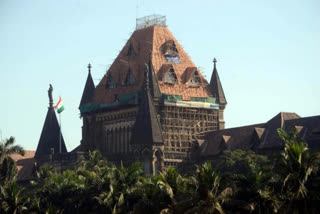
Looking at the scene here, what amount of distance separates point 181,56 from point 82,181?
5151 cm

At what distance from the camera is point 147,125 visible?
132 meters

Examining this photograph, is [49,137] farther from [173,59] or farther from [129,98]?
[173,59]

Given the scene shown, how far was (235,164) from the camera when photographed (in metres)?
120

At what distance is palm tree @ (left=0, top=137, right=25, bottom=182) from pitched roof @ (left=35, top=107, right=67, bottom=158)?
29.0m

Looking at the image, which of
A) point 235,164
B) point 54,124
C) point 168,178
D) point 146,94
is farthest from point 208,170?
point 54,124

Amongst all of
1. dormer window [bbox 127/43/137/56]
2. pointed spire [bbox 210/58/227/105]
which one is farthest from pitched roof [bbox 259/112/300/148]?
dormer window [bbox 127/43/137/56]

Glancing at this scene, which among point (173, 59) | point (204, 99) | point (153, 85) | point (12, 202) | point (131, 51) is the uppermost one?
point (131, 51)

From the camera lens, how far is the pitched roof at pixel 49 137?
15325 cm

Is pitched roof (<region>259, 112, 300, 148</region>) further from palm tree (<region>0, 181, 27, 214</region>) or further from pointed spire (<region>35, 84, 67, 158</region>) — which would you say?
palm tree (<region>0, 181, 27, 214</region>)

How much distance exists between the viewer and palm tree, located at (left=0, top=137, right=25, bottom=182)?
120312 mm

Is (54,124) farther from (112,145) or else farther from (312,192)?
(312,192)

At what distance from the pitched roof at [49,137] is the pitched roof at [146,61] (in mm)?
11328

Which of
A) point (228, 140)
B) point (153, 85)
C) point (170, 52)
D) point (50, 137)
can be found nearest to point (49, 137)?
point (50, 137)

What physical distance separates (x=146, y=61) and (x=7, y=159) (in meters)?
28.5
